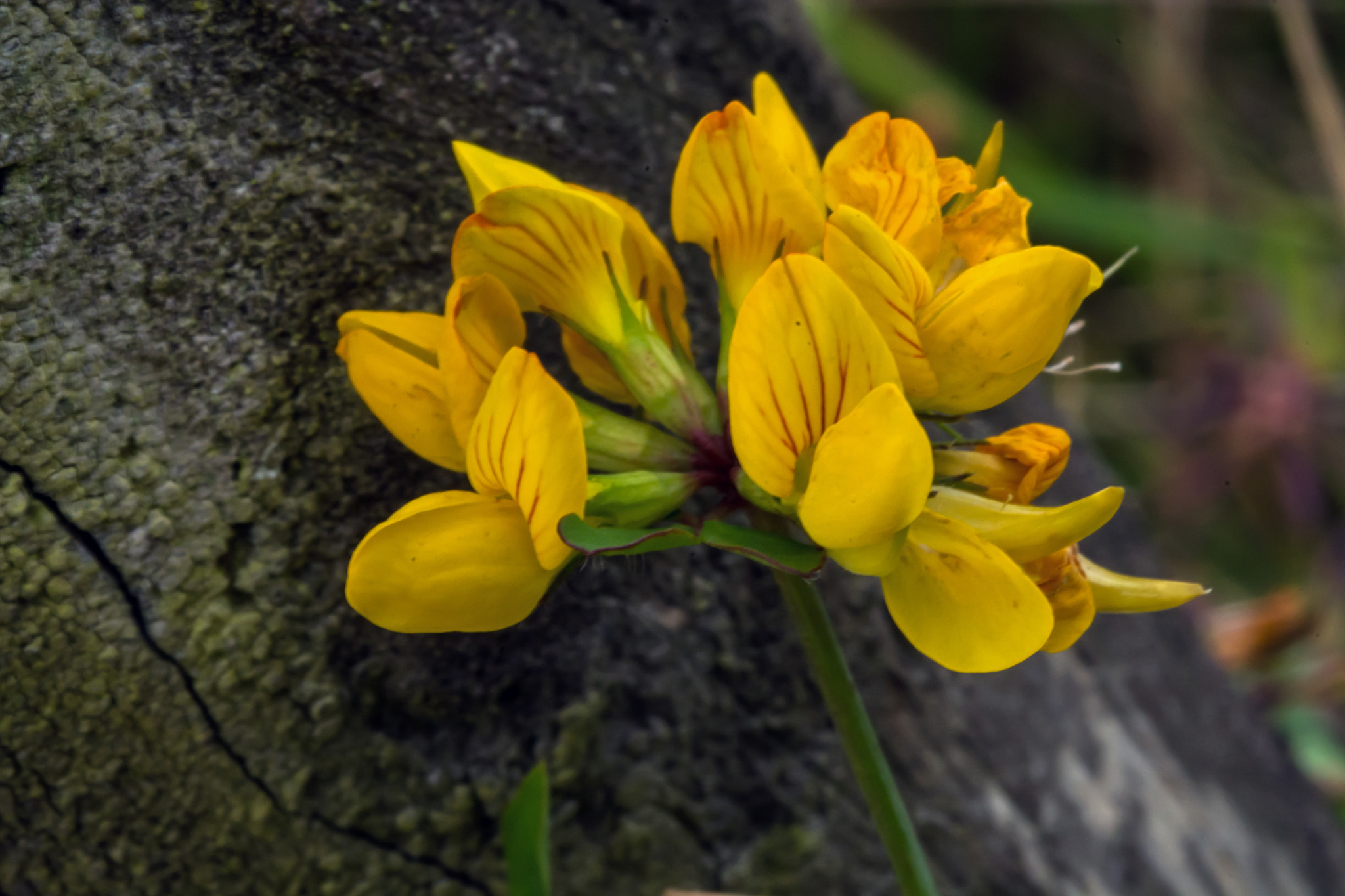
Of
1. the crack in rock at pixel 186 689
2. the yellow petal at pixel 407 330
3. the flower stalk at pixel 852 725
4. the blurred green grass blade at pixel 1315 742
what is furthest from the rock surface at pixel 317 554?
the blurred green grass blade at pixel 1315 742

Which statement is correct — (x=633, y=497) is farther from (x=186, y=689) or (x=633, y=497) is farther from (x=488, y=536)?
(x=186, y=689)

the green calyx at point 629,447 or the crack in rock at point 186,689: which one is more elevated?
the green calyx at point 629,447

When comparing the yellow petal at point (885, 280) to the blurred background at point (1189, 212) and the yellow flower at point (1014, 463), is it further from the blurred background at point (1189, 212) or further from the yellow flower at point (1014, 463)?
the blurred background at point (1189, 212)

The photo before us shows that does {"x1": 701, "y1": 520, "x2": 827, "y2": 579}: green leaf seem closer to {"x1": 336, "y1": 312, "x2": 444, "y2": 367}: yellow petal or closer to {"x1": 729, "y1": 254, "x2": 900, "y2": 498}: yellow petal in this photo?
{"x1": 729, "y1": 254, "x2": 900, "y2": 498}: yellow petal

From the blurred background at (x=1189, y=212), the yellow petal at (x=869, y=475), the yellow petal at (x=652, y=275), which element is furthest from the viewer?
the blurred background at (x=1189, y=212)

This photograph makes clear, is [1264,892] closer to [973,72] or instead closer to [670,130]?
[670,130]

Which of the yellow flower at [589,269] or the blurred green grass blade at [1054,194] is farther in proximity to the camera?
the blurred green grass blade at [1054,194]
